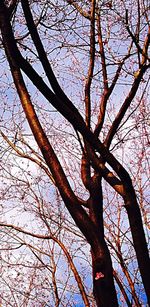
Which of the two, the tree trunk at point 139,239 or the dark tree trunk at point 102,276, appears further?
the tree trunk at point 139,239

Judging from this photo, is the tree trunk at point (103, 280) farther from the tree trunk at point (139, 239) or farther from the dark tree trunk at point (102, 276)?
the tree trunk at point (139, 239)

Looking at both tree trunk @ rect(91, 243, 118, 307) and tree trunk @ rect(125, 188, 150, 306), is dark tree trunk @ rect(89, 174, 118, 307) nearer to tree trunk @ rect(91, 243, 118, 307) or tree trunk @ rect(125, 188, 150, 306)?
tree trunk @ rect(91, 243, 118, 307)

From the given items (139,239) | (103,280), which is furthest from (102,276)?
(139,239)

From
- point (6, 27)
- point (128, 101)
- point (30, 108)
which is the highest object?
point (6, 27)

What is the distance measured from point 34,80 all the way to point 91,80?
1526 mm

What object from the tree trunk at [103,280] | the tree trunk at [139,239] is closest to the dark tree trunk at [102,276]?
the tree trunk at [103,280]

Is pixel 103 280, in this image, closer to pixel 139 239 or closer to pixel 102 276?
pixel 102 276

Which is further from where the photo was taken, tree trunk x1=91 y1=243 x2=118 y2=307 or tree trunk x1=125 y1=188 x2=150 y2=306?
Result: tree trunk x1=125 y1=188 x2=150 y2=306

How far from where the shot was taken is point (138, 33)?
4.55m

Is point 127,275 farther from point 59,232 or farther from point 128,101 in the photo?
point 128,101

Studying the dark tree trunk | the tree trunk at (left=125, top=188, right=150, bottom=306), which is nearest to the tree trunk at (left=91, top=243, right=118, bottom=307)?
the dark tree trunk

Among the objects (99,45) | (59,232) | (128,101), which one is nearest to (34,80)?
(128,101)

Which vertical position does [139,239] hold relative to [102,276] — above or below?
above

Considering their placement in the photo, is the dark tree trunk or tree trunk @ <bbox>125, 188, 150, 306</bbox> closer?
the dark tree trunk
